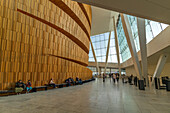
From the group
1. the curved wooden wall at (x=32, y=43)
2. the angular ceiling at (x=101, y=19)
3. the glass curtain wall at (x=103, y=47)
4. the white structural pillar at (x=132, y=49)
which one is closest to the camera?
the curved wooden wall at (x=32, y=43)

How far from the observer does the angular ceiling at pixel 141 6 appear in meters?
3.10

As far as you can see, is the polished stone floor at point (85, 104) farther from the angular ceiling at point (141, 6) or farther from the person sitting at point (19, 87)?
the angular ceiling at point (141, 6)

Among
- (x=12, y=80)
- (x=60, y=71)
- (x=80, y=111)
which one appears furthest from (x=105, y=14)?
(x=80, y=111)

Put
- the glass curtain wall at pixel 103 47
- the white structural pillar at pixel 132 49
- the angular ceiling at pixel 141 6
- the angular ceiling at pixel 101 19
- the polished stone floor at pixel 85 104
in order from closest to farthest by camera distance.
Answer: the angular ceiling at pixel 141 6 → the polished stone floor at pixel 85 104 → the white structural pillar at pixel 132 49 → the angular ceiling at pixel 101 19 → the glass curtain wall at pixel 103 47

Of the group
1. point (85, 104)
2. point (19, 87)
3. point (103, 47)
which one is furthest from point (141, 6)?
point (103, 47)

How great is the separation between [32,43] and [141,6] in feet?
26.5

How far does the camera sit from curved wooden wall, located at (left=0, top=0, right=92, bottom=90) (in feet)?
24.1

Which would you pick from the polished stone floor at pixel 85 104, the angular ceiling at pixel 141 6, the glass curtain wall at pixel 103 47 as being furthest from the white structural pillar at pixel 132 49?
the glass curtain wall at pixel 103 47

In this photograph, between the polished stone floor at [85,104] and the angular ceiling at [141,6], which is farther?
the polished stone floor at [85,104]

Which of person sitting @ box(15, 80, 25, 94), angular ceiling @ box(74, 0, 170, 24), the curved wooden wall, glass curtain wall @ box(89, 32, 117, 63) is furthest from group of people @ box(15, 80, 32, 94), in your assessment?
glass curtain wall @ box(89, 32, 117, 63)

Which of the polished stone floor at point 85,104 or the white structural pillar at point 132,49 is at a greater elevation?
the white structural pillar at point 132,49

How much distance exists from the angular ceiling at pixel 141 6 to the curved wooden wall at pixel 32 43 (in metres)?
6.83

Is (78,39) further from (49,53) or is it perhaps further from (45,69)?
(45,69)

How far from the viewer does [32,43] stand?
8.88 meters
